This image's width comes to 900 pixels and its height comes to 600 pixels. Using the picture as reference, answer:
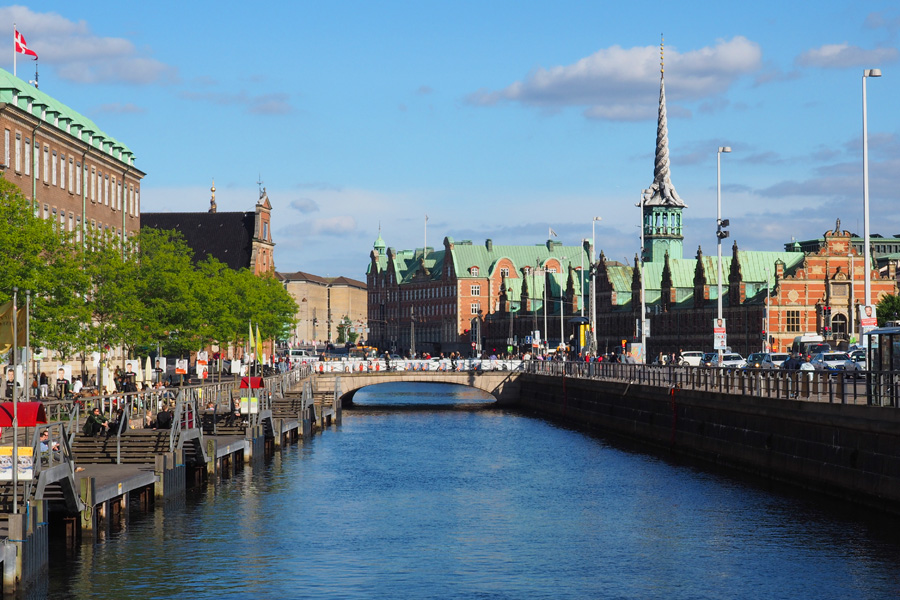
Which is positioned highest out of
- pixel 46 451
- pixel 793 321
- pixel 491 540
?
pixel 793 321

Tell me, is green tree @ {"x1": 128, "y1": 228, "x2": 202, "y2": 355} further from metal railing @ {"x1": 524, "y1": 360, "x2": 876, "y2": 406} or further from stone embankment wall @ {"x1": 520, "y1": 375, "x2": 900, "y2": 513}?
stone embankment wall @ {"x1": 520, "y1": 375, "x2": 900, "y2": 513}

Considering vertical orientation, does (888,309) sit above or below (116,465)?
above

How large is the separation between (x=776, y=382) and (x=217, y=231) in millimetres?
138643

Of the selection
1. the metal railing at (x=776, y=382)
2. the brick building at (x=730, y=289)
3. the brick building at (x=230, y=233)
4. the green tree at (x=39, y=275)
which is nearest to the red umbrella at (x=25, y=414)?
the metal railing at (x=776, y=382)

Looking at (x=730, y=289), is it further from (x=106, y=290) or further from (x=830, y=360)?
(x=106, y=290)

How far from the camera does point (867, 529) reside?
3594cm

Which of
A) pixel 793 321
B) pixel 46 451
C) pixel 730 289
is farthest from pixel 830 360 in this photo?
pixel 730 289

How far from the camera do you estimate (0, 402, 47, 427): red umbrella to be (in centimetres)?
2698

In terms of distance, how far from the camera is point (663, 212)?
189m

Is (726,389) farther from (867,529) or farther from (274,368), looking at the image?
(274,368)

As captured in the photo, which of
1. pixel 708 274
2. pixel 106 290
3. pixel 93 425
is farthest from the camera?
pixel 708 274

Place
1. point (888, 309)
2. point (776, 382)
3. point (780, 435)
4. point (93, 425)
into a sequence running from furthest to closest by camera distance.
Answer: point (888, 309)
point (776, 382)
point (780, 435)
point (93, 425)

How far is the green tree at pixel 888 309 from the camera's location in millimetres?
129625

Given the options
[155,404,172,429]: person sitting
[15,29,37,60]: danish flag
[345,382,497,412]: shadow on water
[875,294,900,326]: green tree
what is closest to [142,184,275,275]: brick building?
[345,382,497,412]: shadow on water
